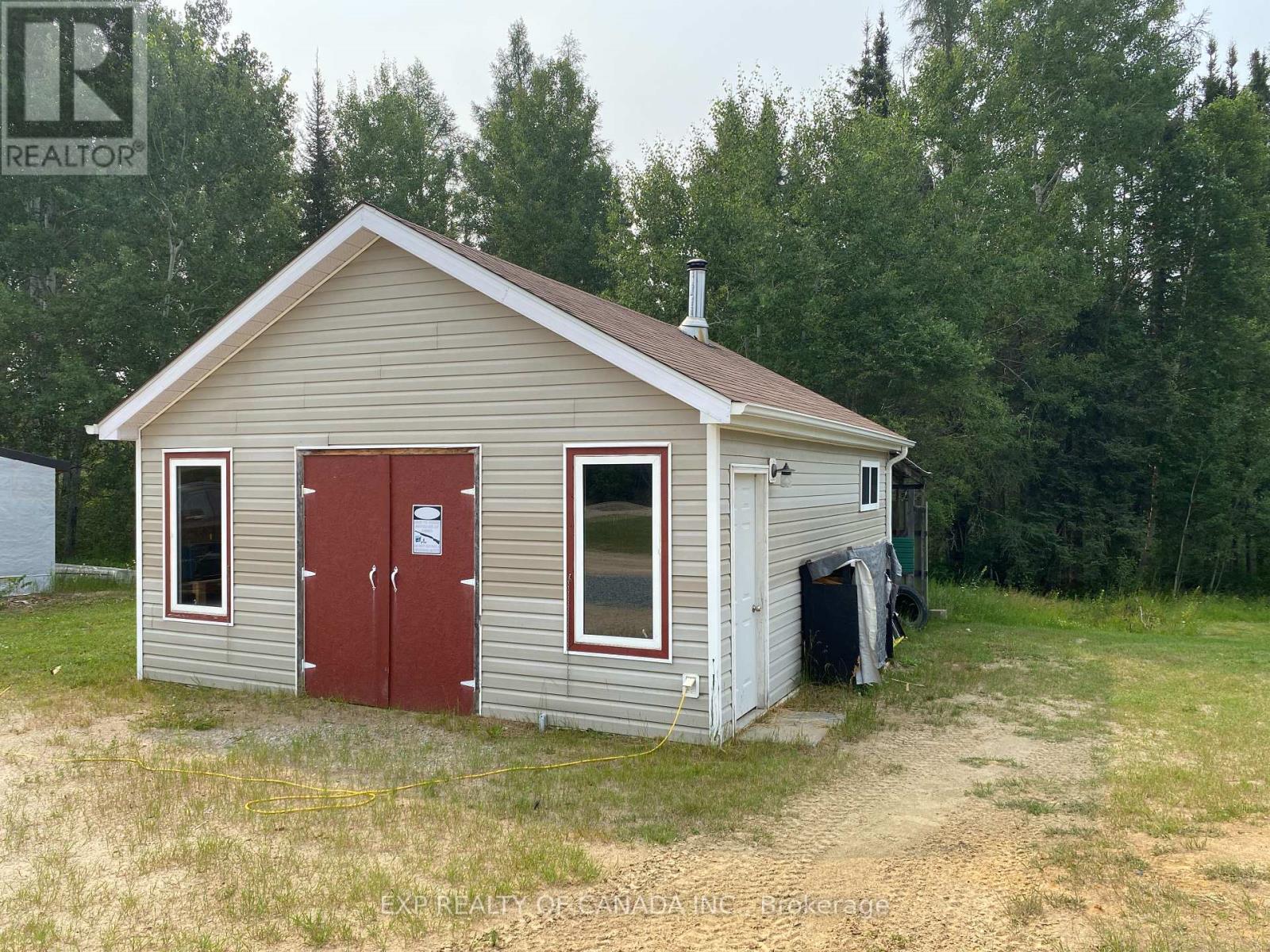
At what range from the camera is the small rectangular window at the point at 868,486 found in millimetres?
11492

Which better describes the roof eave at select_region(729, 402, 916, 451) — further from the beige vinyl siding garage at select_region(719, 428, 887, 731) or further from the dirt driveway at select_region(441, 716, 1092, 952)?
the dirt driveway at select_region(441, 716, 1092, 952)

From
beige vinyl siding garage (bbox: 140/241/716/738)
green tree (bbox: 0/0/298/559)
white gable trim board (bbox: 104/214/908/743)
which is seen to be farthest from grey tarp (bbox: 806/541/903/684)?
green tree (bbox: 0/0/298/559)

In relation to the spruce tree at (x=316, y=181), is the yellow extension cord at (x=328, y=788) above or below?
below

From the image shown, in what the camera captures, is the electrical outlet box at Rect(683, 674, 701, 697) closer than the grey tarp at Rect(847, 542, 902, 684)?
Yes

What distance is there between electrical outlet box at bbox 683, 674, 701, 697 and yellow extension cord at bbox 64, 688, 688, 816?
0.03m

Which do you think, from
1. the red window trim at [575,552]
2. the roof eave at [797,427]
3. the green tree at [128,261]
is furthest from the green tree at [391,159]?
the red window trim at [575,552]

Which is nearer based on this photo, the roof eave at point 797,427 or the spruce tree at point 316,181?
the roof eave at point 797,427

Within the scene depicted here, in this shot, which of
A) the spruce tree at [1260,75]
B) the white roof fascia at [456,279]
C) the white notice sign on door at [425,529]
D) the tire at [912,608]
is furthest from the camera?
the spruce tree at [1260,75]

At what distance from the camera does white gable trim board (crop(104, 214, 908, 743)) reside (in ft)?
22.3

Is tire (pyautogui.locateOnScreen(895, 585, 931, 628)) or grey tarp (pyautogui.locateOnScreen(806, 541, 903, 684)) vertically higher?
grey tarp (pyautogui.locateOnScreen(806, 541, 903, 684))

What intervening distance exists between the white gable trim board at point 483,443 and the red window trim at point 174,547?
7 centimetres

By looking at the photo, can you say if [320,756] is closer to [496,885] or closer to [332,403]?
[496,885]

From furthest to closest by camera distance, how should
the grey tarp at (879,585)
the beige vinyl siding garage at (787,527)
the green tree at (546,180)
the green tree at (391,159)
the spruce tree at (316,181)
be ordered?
the green tree at (391,159)
the spruce tree at (316,181)
the green tree at (546,180)
the grey tarp at (879,585)
the beige vinyl siding garage at (787,527)

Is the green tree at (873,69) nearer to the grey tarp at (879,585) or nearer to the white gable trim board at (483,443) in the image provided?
the grey tarp at (879,585)
